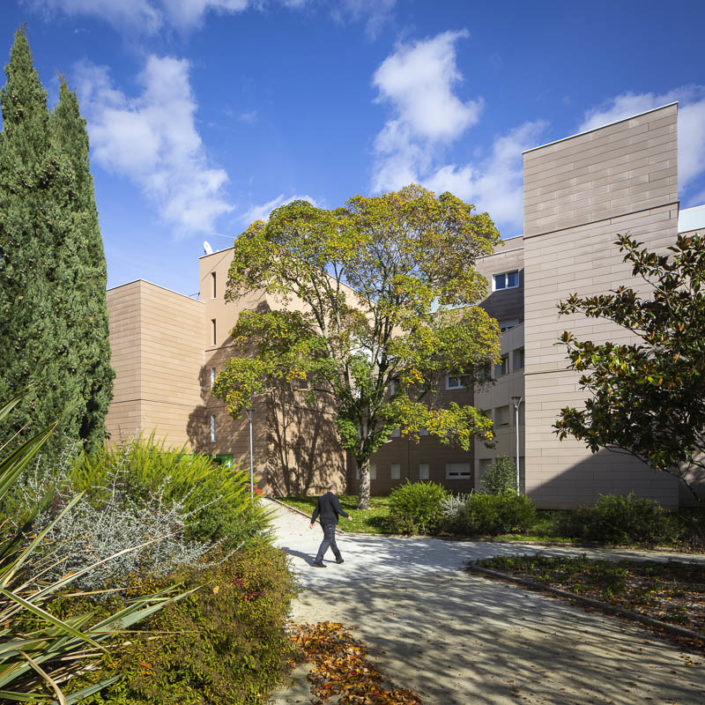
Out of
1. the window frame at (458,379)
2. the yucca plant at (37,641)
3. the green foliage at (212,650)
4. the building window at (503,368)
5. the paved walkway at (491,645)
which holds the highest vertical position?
the building window at (503,368)

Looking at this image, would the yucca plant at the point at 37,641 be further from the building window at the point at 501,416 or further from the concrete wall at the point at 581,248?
the building window at the point at 501,416

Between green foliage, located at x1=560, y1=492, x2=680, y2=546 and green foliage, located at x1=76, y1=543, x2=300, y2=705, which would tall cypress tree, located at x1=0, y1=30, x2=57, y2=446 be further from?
green foliage, located at x1=560, y1=492, x2=680, y2=546

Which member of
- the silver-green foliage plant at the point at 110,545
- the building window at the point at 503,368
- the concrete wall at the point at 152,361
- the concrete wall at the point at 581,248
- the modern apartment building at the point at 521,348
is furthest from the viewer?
the concrete wall at the point at 152,361

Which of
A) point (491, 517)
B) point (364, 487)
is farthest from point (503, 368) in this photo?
point (491, 517)

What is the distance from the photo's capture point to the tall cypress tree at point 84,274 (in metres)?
11.7

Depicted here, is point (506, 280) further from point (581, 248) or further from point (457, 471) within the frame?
point (581, 248)

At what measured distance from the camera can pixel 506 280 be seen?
36250mm

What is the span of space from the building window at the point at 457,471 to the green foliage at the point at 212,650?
30434mm

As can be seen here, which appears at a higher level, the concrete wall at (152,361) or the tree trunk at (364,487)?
the concrete wall at (152,361)

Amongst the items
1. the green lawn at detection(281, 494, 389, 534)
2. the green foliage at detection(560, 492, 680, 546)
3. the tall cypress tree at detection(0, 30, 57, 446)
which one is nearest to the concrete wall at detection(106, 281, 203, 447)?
the green lawn at detection(281, 494, 389, 534)

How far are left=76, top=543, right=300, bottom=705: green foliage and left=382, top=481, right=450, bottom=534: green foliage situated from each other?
1231 cm

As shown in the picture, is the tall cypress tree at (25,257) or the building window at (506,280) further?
the building window at (506,280)

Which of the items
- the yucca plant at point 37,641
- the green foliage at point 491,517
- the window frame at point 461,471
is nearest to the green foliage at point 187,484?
the yucca plant at point 37,641

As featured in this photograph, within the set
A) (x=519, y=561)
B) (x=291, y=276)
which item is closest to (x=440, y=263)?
(x=291, y=276)
